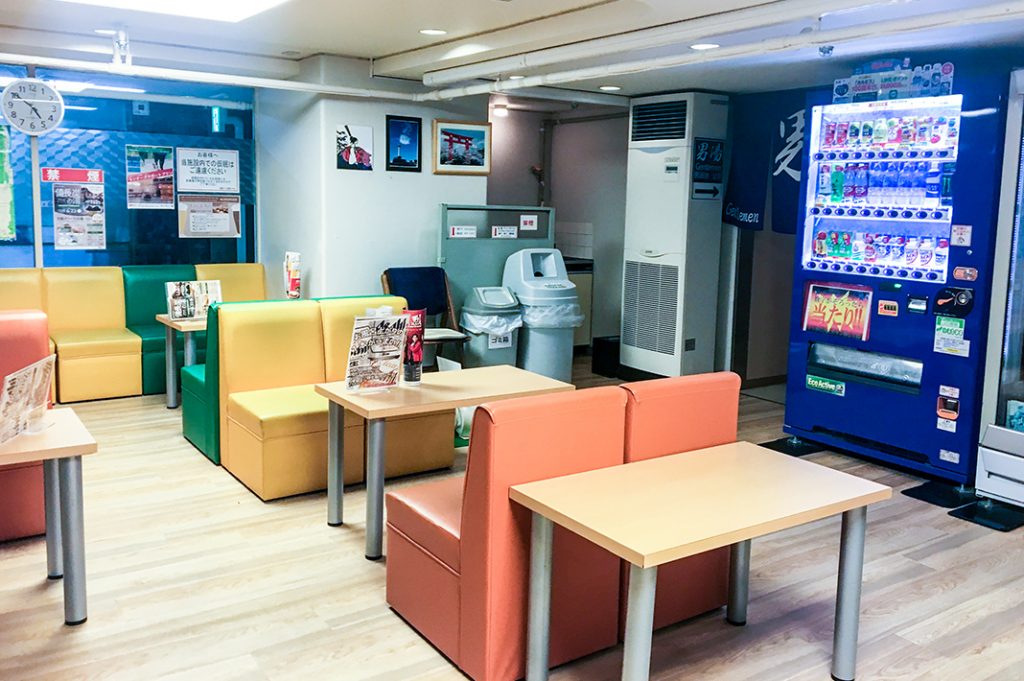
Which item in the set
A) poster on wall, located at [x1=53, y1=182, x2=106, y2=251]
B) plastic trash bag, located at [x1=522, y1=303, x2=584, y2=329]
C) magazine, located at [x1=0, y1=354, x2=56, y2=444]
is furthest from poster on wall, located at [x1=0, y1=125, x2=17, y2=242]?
magazine, located at [x1=0, y1=354, x2=56, y2=444]

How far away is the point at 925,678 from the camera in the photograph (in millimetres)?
2883

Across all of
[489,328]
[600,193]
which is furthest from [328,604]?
[600,193]

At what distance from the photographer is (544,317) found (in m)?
6.55

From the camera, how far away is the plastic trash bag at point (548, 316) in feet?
21.5

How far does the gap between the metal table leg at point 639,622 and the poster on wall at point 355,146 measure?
15.2 feet

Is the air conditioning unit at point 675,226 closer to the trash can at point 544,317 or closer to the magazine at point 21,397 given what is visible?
the trash can at point 544,317

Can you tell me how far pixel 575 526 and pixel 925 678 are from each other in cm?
147

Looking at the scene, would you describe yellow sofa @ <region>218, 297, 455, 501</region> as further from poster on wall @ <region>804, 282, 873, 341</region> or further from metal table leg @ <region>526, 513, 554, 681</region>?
poster on wall @ <region>804, 282, 873, 341</region>

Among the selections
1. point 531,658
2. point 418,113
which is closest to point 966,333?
point 531,658

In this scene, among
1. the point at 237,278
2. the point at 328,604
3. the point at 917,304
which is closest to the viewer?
the point at 328,604

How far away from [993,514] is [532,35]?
347cm

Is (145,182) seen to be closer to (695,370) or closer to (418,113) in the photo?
(418,113)

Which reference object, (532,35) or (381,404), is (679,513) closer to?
(381,404)

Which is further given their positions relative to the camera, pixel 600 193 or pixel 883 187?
pixel 600 193
